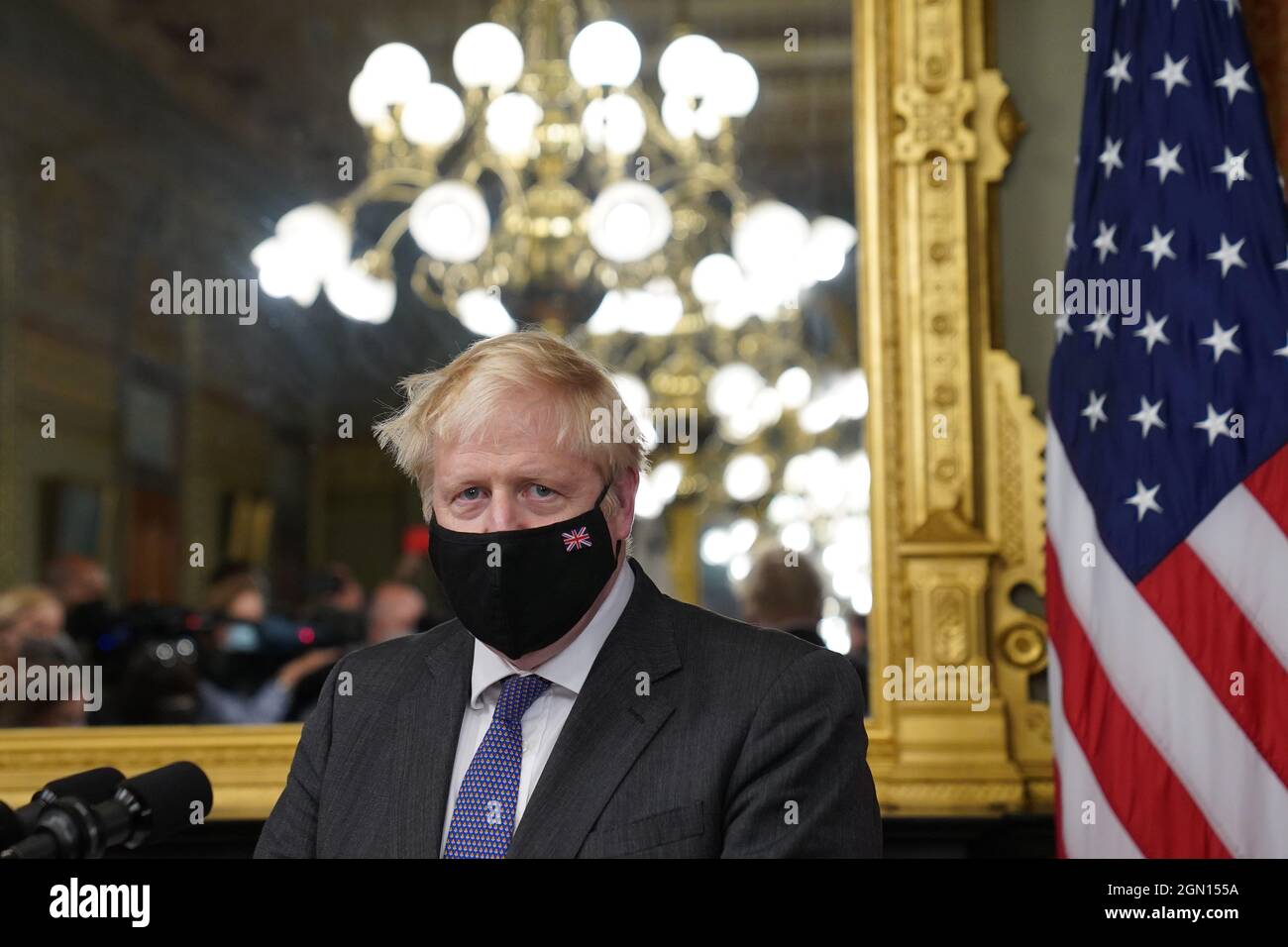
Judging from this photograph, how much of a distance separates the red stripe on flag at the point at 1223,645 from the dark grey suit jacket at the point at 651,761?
5.04 ft

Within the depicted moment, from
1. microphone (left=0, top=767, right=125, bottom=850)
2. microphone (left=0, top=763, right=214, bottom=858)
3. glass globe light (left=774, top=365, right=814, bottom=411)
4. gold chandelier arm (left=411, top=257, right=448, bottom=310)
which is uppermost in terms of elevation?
gold chandelier arm (left=411, top=257, right=448, bottom=310)

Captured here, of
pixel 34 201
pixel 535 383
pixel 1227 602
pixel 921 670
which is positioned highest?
pixel 34 201

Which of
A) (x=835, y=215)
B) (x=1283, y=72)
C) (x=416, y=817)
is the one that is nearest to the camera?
(x=416, y=817)

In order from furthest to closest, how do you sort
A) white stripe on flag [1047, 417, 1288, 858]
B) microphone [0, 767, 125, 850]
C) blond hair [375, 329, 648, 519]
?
white stripe on flag [1047, 417, 1288, 858], blond hair [375, 329, 648, 519], microphone [0, 767, 125, 850]

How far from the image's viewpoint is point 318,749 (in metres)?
2.34

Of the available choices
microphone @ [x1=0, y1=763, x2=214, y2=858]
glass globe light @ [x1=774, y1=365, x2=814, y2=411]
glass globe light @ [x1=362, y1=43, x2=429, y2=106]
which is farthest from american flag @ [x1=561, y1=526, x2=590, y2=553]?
glass globe light @ [x1=362, y1=43, x2=429, y2=106]

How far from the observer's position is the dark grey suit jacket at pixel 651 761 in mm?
2053

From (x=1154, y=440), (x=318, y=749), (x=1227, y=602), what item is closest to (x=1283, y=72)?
(x=1154, y=440)

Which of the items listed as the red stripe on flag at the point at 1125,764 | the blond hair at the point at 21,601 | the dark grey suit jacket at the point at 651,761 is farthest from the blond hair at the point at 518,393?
the blond hair at the point at 21,601

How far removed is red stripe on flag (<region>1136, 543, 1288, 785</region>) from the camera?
3.29m

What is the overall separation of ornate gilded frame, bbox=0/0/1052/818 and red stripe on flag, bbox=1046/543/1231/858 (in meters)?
0.44

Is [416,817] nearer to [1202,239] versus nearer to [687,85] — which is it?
[1202,239]

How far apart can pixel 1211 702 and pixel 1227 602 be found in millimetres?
238

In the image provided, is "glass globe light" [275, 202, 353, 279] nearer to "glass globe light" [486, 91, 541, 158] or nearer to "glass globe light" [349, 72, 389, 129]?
"glass globe light" [349, 72, 389, 129]
